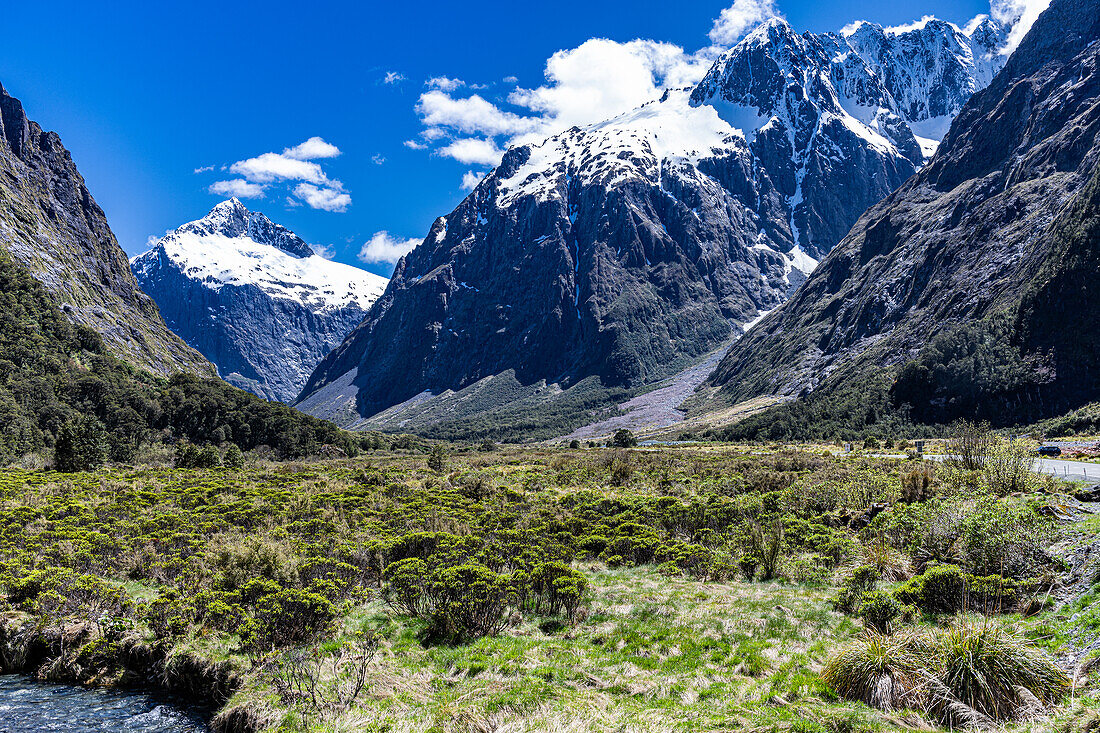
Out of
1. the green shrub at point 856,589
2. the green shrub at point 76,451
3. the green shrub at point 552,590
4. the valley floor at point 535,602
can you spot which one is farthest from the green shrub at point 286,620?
the green shrub at point 76,451

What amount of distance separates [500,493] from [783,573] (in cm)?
1910

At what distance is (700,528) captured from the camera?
2422 cm

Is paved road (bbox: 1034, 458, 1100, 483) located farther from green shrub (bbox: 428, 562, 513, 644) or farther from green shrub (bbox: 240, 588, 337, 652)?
green shrub (bbox: 240, 588, 337, 652)

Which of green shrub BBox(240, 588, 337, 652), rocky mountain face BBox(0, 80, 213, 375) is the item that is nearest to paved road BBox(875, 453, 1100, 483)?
green shrub BBox(240, 588, 337, 652)

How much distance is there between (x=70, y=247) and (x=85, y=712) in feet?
602

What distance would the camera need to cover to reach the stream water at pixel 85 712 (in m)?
12.7

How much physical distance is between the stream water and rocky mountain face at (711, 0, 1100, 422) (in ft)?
401

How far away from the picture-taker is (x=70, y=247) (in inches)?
5999

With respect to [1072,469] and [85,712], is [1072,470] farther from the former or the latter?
[85,712]

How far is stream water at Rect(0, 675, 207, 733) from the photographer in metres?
12.7

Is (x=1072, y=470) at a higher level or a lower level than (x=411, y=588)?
lower

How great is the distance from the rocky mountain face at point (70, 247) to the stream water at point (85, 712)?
125227 millimetres

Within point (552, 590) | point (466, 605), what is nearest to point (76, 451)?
point (466, 605)

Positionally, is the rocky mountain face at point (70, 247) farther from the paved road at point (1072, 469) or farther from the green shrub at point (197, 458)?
the paved road at point (1072, 469)
